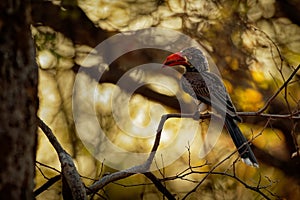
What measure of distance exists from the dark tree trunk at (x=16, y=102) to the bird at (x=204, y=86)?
989 millimetres

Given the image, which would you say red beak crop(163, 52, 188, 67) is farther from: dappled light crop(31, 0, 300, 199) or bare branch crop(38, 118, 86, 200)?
bare branch crop(38, 118, 86, 200)

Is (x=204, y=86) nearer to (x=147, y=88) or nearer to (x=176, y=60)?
(x=176, y=60)

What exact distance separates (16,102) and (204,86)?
1280 millimetres

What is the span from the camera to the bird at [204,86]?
1775 mm

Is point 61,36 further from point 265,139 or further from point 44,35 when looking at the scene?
point 265,139

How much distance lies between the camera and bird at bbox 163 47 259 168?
5.82 ft

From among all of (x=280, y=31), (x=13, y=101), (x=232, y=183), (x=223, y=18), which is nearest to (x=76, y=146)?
(x=232, y=183)

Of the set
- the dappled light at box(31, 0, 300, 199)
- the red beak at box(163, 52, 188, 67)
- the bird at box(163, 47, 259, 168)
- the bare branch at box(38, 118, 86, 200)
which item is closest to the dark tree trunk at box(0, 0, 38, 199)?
the bare branch at box(38, 118, 86, 200)

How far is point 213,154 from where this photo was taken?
7.66 feet

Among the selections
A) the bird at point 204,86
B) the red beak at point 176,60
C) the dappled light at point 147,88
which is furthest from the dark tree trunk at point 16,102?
the dappled light at point 147,88

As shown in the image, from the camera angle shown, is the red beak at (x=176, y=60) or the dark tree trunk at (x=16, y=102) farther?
the red beak at (x=176, y=60)

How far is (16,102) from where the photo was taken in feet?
2.65

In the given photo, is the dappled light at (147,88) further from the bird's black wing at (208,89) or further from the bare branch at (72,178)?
the bare branch at (72,178)

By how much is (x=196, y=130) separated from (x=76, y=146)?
1.89ft
